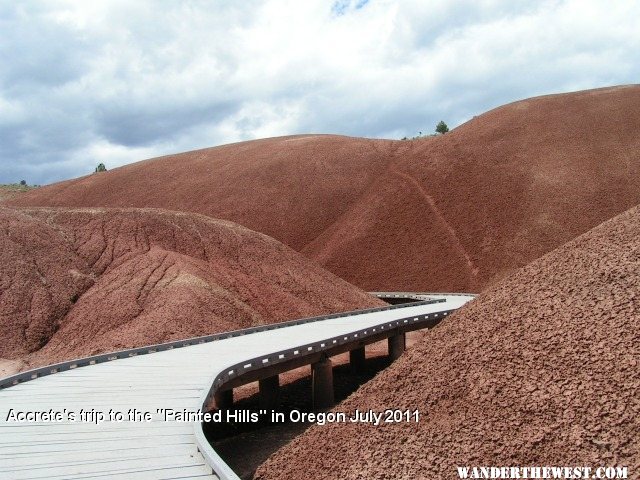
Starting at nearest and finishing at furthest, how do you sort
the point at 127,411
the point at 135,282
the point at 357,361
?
the point at 127,411
the point at 357,361
the point at 135,282

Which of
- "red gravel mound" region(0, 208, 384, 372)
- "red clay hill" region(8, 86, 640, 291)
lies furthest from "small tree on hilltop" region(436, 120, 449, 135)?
"red gravel mound" region(0, 208, 384, 372)

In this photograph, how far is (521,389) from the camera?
8984mm

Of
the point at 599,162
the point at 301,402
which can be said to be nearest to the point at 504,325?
the point at 301,402

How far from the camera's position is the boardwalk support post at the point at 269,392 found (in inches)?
674

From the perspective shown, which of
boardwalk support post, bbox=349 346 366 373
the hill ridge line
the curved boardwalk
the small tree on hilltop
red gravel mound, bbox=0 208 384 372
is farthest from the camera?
the small tree on hilltop

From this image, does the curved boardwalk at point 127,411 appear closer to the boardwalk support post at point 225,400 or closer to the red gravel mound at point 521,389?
the boardwalk support post at point 225,400

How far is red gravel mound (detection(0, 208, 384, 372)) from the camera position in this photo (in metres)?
24.3

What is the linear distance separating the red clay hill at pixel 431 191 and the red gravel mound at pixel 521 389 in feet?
117

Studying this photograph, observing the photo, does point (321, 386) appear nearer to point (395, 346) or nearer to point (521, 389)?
point (395, 346)

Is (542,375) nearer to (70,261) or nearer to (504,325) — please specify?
(504,325)

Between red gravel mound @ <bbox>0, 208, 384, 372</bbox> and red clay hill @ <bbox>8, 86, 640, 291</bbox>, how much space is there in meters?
16.6

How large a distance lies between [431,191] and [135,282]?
37.2 meters

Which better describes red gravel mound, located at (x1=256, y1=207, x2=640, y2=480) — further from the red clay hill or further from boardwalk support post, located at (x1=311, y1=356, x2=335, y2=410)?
the red clay hill

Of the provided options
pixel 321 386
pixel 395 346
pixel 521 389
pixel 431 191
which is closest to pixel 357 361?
pixel 395 346
